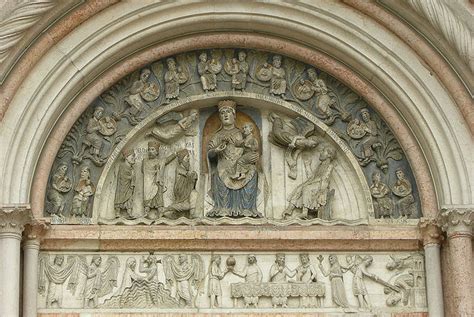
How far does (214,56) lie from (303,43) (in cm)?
130

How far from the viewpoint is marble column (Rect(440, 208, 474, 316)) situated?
736 inches

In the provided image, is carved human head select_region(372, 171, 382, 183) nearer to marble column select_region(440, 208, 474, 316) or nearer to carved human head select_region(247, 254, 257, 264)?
marble column select_region(440, 208, 474, 316)

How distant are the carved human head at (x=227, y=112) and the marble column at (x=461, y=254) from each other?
3347 mm

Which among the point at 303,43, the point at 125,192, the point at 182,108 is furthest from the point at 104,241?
the point at 303,43

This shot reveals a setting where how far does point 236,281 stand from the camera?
19359 millimetres

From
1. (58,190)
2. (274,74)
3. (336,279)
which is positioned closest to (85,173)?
(58,190)

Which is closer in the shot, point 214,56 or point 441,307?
point 441,307

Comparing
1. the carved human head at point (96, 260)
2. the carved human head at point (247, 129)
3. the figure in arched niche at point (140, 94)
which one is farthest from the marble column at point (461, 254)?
the carved human head at point (96, 260)

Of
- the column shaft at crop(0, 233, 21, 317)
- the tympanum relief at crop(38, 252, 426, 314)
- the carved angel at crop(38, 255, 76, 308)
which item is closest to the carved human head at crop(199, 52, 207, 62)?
the tympanum relief at crop(38, 252, 426, 314)

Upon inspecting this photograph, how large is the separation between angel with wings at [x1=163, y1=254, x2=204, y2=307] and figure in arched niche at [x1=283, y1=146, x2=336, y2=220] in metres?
1.48

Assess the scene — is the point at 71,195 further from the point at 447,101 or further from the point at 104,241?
the point at 447,101

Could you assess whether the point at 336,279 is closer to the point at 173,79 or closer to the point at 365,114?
the point at 365,114

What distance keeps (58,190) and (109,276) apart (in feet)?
4.56

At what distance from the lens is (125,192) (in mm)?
19625
